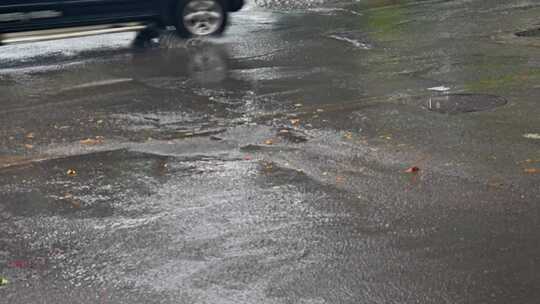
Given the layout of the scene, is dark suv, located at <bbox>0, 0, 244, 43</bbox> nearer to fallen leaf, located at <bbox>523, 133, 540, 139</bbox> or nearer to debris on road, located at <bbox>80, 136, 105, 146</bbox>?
debris on road, located at <bbox>80, 136, 105, 146</bbox>

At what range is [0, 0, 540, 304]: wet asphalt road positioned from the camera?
18.7ft

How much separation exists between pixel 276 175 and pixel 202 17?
26.7 ft

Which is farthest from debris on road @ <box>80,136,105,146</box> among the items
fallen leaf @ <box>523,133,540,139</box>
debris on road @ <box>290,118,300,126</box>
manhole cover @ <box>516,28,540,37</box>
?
manhole cover @ <box>516,28,540,37</box>

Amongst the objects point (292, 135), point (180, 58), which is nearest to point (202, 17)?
point (180, 58)

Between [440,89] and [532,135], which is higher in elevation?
[532,135]

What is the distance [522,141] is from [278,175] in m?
2.28

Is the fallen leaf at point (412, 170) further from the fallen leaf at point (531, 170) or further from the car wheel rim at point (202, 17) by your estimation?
the car wheel rim at point (202, 17)

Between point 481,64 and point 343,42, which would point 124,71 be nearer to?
point 343,42

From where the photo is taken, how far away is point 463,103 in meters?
10.1

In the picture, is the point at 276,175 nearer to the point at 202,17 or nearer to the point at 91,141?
the point at 91,141

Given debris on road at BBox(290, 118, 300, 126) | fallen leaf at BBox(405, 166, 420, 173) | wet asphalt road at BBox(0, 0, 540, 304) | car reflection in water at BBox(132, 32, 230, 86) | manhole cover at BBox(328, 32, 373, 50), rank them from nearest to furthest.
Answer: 1. wet asphalt road at BBox(0, 0, 540, 304)
2. fallen leaf at BBox(405, 166, 420, 173)
3. debris on road at BBox(290, 118, 300, 126)
4. car reflection in water at BBox(132, 32, 230, 86)
5. manhole cover at BBox(328, 32, 373, 50)

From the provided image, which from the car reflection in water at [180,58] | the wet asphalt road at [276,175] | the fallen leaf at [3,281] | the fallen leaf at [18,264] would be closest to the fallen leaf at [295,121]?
the wet asphalt road at [276,175]

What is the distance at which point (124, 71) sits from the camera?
1307cm

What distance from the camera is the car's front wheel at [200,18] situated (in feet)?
50.3
